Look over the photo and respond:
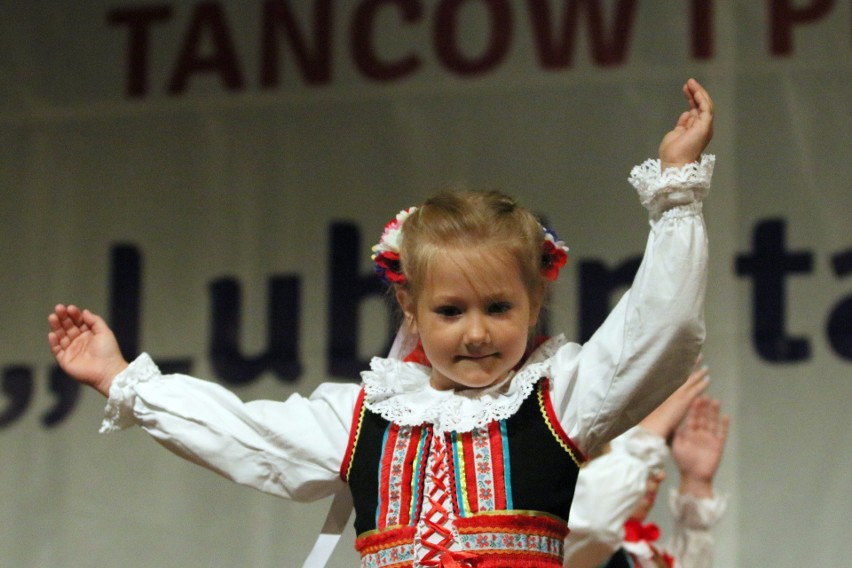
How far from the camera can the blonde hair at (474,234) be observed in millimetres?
1803

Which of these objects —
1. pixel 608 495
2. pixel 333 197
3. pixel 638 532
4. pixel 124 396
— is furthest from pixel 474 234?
pixel 333 197

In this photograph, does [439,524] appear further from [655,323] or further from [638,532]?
[638,532]

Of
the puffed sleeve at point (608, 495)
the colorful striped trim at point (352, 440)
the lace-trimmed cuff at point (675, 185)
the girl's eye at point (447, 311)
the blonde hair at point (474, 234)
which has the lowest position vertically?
the puffed sleeve at point (608, 495)

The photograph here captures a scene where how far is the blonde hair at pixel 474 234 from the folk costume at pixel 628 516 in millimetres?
832

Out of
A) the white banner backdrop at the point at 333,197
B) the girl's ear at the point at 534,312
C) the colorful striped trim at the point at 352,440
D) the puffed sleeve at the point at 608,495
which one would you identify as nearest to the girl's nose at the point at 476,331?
the girl's ear at the point at 534,312

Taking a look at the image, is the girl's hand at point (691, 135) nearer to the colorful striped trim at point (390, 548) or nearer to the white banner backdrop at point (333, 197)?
the colorful striped trim at point (390, 548)

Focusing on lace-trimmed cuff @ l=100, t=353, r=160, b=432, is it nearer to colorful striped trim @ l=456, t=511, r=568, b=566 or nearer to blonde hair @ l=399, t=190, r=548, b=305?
blonde hair @ l=399, t=190, r=548, b=305

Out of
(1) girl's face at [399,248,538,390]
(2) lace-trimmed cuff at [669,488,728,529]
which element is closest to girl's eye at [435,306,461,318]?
(1) girl's face at [399,248,538,390]

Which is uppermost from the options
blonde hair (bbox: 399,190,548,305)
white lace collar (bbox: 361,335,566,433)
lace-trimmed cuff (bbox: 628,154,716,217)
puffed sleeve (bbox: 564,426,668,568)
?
lace-trimmed cuff (bbox: 628,154,716,217)

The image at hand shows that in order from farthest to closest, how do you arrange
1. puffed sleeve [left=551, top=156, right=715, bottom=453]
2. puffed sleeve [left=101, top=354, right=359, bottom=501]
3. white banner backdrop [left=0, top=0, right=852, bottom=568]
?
white banner backdrop [left=0, top=0, right=852, bottom=568]
puffed sleeve [left=101, top=354, right=359, bottom=501]
puffed sleeve [left=551, top=156, right=715, bottom=453]

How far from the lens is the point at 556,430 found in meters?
1.77

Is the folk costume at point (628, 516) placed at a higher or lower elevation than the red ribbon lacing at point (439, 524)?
lower

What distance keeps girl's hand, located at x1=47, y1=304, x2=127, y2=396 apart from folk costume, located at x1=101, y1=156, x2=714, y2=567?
38 mm

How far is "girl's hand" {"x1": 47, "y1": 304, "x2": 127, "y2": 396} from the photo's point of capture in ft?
6.48
